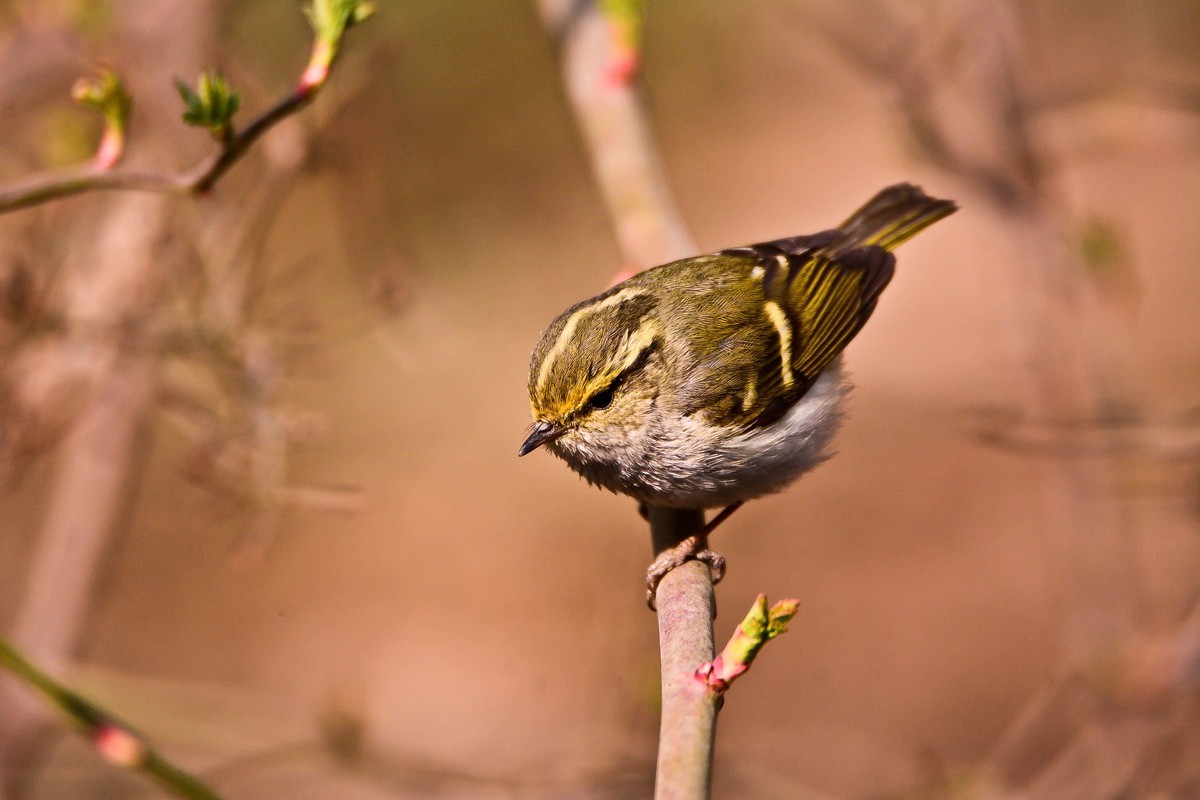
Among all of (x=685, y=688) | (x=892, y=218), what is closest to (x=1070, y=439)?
(x=892, y=218)

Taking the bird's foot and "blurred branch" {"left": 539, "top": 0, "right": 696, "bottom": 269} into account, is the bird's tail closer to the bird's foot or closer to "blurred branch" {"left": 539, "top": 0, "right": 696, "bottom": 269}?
"blurred branch" {"left": 539, "top": 0, "right": 696, "bottom": 269}

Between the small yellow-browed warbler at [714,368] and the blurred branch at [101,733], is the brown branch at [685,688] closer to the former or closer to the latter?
the small yellow-browed warbler at [714,368]

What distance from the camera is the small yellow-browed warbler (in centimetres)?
290

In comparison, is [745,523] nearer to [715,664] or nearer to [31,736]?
[31,736]

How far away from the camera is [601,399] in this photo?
2.95m

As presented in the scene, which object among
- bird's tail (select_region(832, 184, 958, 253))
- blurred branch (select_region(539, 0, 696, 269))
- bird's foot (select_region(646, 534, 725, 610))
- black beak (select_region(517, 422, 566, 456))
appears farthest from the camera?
bird's tail (select_region(832, 184, 958, 253))

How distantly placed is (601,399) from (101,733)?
155 cm

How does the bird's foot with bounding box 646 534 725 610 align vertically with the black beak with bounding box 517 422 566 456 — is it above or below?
below

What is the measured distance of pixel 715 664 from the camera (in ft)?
5.95

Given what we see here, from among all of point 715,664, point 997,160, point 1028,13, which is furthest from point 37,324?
point 1028,13

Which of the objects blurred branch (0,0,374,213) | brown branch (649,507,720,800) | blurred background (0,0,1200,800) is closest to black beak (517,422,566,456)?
brown branch (649,507,720,800)

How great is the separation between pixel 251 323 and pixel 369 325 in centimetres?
47

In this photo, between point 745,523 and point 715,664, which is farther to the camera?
point 745,523

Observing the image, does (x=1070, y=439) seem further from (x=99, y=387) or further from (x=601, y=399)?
(x=99, y=387)
